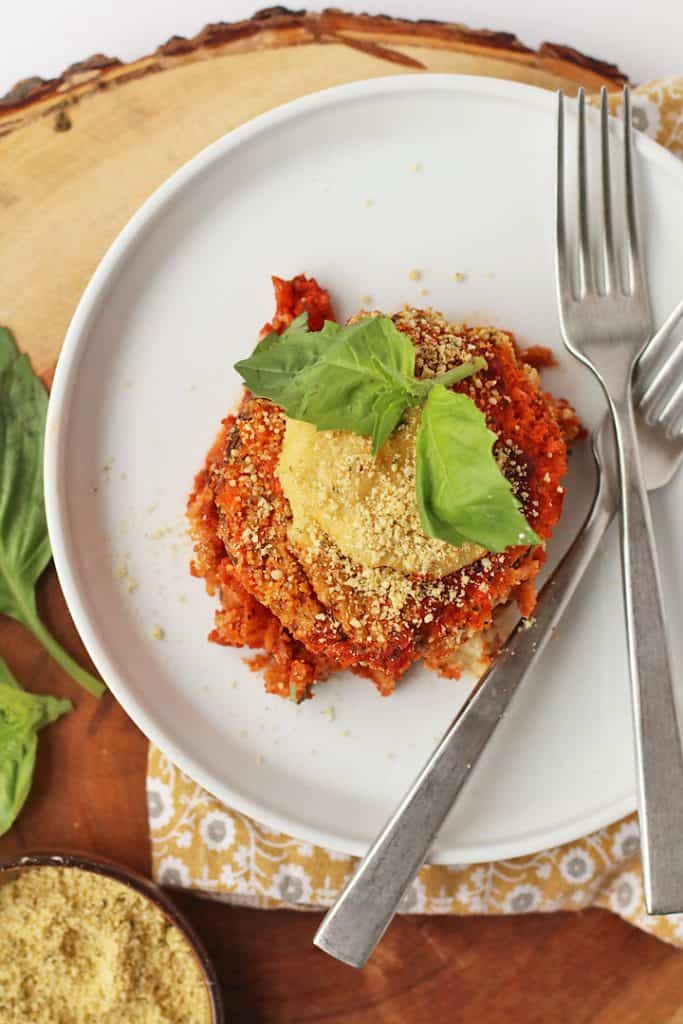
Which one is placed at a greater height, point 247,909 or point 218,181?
point 218,181

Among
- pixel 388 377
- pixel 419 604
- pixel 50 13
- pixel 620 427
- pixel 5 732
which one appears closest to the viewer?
pixel 388 377

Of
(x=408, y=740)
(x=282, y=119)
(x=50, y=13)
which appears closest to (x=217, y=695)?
(x=408, y=740)

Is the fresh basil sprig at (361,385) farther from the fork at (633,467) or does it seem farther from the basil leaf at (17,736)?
the basil leaf at (17,736)

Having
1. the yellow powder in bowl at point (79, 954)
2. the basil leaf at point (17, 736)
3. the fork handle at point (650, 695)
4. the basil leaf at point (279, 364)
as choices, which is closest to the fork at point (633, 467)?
the fork handle at point (650, 695)

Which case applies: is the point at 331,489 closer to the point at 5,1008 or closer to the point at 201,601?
the point at 201,601

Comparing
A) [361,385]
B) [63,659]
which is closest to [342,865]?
[63,659]

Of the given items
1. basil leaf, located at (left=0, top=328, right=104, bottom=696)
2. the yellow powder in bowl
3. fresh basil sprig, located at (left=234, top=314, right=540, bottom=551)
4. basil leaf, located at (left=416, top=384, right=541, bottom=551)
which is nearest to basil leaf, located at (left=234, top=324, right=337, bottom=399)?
fresh basil sprig, located at (left=234, top=314, right=540, bottom=551)
